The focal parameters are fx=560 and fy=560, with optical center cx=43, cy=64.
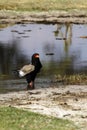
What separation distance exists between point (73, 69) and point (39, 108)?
8345 mm

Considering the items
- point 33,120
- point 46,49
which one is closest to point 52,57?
point 46,49

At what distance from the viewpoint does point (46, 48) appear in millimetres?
26344

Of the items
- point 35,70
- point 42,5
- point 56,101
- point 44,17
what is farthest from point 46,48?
point 42,5

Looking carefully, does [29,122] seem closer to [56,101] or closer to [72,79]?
[56,101]

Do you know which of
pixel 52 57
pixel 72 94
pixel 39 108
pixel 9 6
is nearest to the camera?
pixel 39 108

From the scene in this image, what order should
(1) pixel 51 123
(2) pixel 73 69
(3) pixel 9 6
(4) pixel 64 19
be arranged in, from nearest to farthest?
(1) pixel 51 123 < (2) pixel 73 69 < (4) pixel 64 19 < (3) pixel 9 6

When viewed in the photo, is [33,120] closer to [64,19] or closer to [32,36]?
[32,36]

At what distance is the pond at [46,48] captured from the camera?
68.8 ft

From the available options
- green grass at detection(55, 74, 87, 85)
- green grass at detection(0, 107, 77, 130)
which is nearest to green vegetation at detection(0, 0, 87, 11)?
green grass at detection(55, 74, 87, 85)

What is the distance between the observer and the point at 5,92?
15.8 meters

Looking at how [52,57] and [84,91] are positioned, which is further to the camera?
[52,57]

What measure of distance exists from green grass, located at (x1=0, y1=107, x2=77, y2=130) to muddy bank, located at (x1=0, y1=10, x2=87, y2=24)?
30.4 m

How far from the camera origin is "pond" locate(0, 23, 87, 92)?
68.8 feet

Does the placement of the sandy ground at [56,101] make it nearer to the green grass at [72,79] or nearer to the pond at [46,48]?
the green grass at [72,79]
